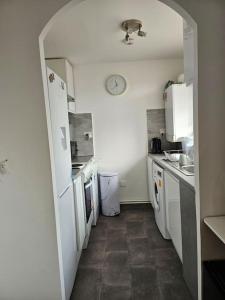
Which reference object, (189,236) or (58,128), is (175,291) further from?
(58,128)

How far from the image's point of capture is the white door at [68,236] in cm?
166

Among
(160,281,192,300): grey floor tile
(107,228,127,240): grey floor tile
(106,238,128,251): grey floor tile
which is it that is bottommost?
Result: (160,281,192,300): grey floor tile

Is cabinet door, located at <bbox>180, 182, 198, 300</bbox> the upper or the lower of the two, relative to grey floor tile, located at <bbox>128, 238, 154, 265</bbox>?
upper

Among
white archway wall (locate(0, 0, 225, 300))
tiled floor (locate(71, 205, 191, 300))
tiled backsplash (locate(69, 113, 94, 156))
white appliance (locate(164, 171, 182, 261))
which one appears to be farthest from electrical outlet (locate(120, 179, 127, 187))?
white archway wall (locate(0, 0, 225, 300))

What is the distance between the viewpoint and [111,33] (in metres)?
2.42

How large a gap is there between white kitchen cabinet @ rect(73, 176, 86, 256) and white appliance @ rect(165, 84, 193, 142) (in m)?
1.50

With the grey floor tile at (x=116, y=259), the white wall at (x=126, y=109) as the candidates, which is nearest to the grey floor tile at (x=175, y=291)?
the grey floor tile at (x=116, y=259)

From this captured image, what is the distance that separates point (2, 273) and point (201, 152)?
151 cm

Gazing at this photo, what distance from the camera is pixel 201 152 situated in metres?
1.36

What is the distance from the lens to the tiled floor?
186cm

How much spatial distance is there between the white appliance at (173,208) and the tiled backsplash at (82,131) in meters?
1.68

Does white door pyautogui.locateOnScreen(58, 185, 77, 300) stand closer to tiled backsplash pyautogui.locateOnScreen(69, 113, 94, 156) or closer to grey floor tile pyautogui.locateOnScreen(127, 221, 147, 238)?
grey floor tile pyautogui.locateOnScreen(127, 221, 147, 238)

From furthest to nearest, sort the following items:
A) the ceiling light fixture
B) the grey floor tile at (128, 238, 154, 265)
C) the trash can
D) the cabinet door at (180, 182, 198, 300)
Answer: the trash can, the grey floor tile at (128, 238, 154, 265), the ceiling light fixture, the cabinet door at (180, 182, 198, 300)

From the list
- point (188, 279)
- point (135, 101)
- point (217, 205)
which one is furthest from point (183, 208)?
point (135, 101)
